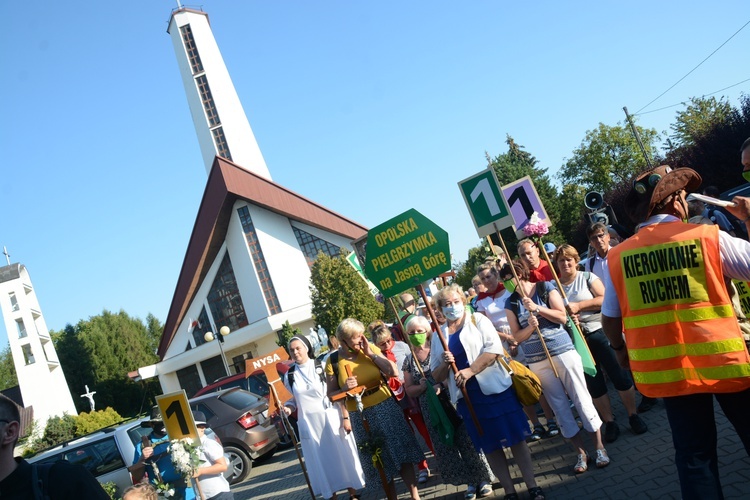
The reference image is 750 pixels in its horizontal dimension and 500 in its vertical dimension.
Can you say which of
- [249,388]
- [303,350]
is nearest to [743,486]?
[303,350]

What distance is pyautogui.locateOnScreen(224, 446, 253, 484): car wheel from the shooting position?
11.9 m

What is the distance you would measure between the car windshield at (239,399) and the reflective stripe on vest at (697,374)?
9985 millimetres

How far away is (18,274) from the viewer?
45594 mm

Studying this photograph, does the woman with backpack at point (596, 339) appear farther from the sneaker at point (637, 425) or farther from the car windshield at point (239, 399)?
the car windshield at point (239, 399)

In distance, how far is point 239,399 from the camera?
12.6m

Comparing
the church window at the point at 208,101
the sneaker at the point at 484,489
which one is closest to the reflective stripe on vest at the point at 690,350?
the sneaker at the point at 484,489

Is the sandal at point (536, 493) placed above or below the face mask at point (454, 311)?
below

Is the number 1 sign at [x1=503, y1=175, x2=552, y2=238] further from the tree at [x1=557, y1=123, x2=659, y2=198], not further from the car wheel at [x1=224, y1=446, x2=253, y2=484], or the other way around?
the tree at [x1=557, y1=123, x2=659, y2=198]

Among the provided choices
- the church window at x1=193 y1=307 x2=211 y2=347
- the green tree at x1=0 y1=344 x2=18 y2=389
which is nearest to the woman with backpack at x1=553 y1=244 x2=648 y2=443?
the church window at x1=193 y1=307 x2=211 y2=347

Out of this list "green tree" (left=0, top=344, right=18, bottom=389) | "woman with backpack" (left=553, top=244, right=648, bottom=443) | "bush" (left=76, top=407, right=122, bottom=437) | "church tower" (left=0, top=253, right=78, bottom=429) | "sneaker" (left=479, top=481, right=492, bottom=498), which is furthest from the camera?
"green tree" (left=0, top=344, right=18, bottom=389)

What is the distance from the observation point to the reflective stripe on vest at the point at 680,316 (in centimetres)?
320

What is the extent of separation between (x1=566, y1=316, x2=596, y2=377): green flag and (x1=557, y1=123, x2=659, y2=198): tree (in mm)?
41191

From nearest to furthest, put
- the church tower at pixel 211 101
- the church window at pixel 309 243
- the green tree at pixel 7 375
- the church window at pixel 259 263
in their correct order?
the church window at pixel 259 263 < the church window at pixel 309 243 < the church tower at pixel 211 101 < the green tree at pixel 7 375

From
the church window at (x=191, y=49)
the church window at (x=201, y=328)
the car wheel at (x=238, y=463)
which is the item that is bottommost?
the car wheel at (x=238, y=463)
